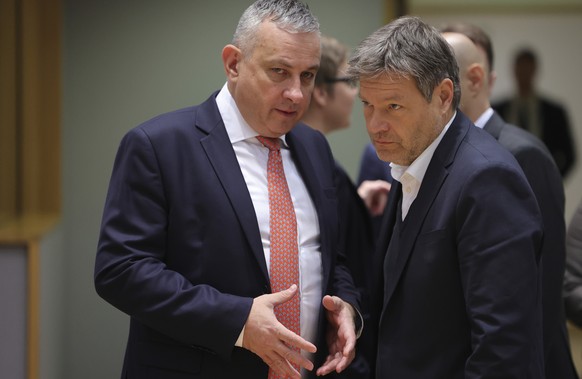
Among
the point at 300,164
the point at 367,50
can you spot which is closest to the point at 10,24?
the point at 300,164

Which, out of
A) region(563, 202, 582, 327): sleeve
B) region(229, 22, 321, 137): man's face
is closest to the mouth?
region(229, 22, 321, 137): man's face

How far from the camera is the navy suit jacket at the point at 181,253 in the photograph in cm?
200

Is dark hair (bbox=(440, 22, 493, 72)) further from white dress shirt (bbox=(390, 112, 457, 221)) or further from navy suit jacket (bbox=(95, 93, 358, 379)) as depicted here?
navy suit jacket (bbox=(95, 93, 358, 379))

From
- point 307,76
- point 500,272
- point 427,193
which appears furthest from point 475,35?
point 500,272

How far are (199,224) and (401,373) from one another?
2.07 ft

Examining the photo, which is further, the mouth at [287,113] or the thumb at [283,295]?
the mouth at [287,113]

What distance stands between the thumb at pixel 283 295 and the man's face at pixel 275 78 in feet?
1.57

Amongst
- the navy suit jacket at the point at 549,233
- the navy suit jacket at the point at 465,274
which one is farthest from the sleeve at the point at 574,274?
the navy suit jacket at the point at 465,274

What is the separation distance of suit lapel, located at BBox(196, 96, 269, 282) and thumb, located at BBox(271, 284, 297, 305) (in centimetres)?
12

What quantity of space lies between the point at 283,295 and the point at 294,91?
56cm

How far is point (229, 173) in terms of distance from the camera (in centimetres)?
215

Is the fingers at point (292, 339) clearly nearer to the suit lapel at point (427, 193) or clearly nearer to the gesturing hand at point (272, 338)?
the gesturing hand at point (272, 338)

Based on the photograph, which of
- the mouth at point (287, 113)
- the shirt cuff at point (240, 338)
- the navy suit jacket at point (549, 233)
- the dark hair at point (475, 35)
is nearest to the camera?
the shirt cuff at point (240, 338)

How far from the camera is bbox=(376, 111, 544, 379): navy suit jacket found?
1.72 metres
